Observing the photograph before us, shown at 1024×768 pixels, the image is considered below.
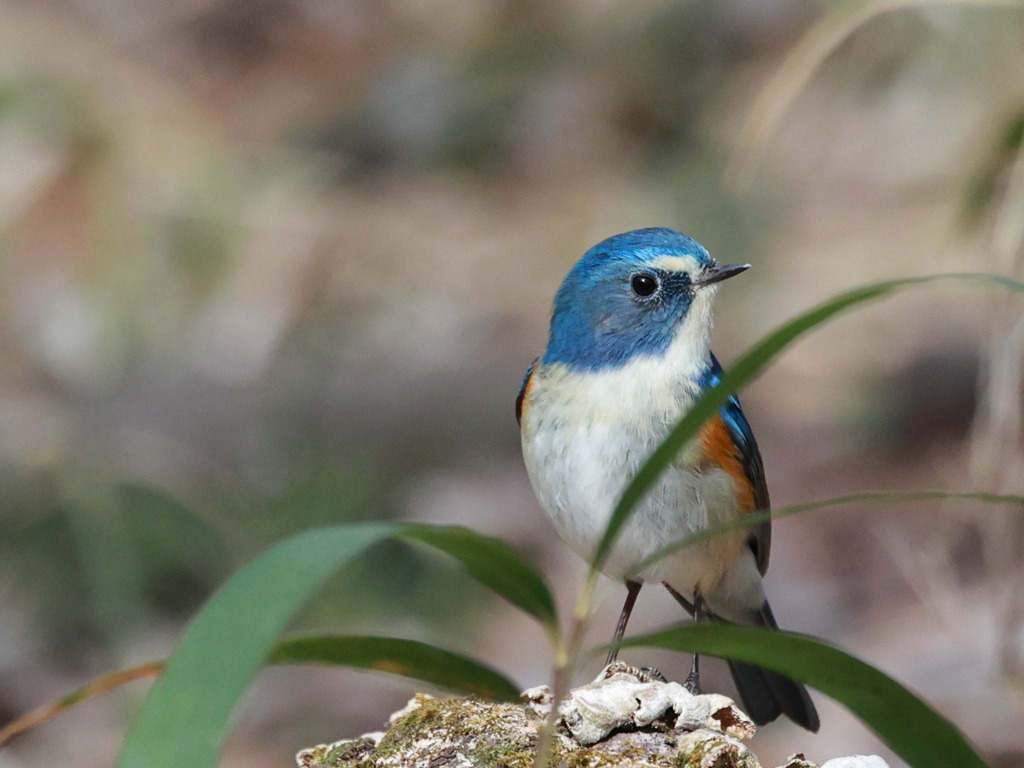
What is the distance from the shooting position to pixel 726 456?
10.8 ft

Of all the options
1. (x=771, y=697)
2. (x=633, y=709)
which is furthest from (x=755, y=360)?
(x=771, y=697)

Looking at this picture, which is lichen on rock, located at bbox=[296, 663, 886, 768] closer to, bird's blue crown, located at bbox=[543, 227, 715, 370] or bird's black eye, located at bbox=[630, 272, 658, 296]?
bird's blue crown, located at bbox=[543, 227, 715, 370]

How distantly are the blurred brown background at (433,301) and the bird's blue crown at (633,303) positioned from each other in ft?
1.76

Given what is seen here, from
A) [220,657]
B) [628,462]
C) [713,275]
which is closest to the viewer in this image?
[220,657]

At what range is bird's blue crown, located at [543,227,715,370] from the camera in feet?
10.8

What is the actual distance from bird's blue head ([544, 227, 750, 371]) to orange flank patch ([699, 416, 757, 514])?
0.81 ft

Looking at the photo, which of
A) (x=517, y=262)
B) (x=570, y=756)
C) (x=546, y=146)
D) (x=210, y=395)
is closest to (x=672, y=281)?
(x=570, y=756)

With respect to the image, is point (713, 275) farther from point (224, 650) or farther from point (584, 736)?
point (224, 650)

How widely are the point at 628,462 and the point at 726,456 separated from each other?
37 centimetres

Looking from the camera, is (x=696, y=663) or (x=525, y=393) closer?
(x=696, y=663)

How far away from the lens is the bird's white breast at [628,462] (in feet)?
10.1

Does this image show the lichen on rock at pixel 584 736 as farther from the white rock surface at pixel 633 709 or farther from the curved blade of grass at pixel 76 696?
the curved blade of grass at pixel 76 696

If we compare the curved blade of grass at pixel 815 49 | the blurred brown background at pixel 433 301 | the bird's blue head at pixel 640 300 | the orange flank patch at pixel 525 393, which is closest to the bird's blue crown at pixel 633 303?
the bird's blue head at pixel 640 300

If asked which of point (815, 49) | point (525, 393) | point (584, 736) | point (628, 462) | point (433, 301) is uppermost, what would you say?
point (433, 301)
